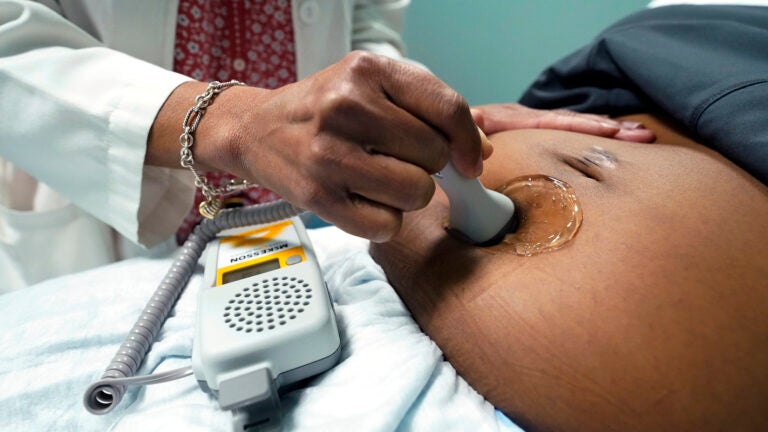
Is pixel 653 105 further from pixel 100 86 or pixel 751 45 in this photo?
pixel 100 86

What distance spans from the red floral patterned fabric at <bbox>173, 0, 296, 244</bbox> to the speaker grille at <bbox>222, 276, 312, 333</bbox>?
1.31 feet

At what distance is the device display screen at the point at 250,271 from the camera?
1.63 ft

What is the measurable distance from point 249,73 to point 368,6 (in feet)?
1.24

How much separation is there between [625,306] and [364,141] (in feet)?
0.87

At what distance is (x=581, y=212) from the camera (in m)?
0.47

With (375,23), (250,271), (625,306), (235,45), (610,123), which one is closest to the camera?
(625,306)

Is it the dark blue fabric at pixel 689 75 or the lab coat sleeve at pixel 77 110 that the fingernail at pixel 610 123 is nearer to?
the dark blue fabric at pixel 689 75

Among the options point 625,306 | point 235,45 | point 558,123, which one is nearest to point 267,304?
point 625,306

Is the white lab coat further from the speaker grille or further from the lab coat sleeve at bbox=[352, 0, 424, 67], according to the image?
the lab coat sleeve at bbox=[352, 0, 424, 67]

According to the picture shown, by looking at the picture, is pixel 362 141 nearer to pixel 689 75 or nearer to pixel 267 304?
pixel 267 304

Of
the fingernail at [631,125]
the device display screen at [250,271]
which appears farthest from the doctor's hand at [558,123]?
the device display screen at [250,271]

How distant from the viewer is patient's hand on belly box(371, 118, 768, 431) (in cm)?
35

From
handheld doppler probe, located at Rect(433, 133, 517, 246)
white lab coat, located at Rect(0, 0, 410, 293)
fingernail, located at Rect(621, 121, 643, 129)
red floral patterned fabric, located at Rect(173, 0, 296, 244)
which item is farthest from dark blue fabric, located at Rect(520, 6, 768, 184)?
white lab coat, located at Rect(0, 0, 410, 293)

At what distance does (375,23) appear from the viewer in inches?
42.7
